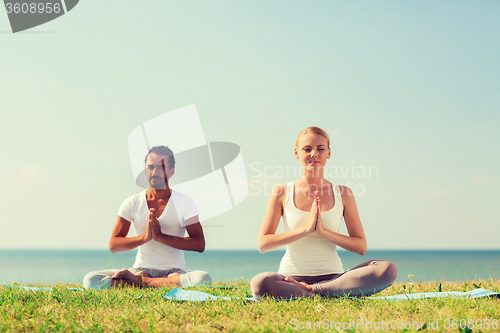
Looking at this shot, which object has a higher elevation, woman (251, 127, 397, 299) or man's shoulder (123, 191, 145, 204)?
man's shoulder (123, 191, 145, 204)

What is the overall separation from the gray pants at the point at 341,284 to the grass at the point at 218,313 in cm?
18

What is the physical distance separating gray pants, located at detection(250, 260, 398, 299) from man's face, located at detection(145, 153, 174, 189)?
2770mm

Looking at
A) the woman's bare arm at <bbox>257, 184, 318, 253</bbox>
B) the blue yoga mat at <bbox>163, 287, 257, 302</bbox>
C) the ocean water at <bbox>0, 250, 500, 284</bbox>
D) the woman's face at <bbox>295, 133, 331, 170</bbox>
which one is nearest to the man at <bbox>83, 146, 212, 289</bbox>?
the blue yoga mat at <bbox>163, 287, 257, 302</bbox>

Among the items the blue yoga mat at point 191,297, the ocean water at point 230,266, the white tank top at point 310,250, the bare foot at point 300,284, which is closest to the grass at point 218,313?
the blue yoga mat at point 191,297

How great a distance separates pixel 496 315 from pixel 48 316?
3772 mm

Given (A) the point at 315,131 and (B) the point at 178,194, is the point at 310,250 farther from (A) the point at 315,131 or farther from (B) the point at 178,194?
(B) the point at 178,194

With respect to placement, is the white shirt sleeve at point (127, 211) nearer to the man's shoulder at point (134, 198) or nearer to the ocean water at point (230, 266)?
the man's shoulder at point (134, 198)

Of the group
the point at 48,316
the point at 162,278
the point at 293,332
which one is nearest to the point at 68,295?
the point at 48,316

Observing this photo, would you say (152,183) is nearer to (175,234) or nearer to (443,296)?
(175,234)

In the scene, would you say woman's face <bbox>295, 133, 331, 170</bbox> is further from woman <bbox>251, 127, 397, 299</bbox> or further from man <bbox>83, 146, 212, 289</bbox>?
man <bbox>83, 146, 212, 289</bbox>

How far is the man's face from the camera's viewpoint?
255 inches

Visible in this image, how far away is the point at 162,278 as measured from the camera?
5.85 meters

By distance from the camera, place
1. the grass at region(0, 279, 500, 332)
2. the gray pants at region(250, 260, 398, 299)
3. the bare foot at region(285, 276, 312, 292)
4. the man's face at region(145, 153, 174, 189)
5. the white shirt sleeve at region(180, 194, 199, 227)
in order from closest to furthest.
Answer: the grass at region(0, 279, 500, 332)
the gray pants at region(250, 260, 398, 299)
the bare foot at region(285, 276, 312, 292)
the white shirt sleeve at region(180, 194, 199, 227)
the man's face at region(145, 153, 174, 189)

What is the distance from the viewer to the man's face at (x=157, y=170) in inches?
255
